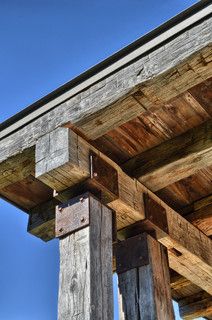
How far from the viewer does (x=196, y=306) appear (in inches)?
203

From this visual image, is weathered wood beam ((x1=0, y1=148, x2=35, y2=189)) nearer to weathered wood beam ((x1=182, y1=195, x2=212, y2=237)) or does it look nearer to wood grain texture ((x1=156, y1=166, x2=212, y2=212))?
wood grain texture ((x1=156, y1=166, x2=212, y2=212))

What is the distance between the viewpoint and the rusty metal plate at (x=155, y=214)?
357 cm

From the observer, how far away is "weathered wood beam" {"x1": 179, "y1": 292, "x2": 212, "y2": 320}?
5.11 m

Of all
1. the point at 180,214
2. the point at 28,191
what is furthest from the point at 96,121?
the point at 180,214

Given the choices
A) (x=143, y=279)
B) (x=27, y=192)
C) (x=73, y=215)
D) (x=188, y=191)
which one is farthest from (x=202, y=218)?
(x=73, y=215)

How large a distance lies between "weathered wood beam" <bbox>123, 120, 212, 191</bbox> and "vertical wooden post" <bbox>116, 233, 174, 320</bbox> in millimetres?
421

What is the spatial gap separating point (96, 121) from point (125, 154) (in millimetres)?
664

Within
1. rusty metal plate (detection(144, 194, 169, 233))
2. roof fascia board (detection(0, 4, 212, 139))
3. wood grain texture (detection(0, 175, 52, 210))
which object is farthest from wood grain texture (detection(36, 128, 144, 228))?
wood grain texture (detection(0, 175, 52, 210))

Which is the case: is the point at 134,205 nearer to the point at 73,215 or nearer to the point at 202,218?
the point at 73,215

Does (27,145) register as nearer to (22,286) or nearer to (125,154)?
(125,154)

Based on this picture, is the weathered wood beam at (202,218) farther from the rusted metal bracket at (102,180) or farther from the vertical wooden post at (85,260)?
the vertical wooden post at (85,260)

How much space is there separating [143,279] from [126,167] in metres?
0.78

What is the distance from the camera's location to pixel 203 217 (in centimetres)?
410

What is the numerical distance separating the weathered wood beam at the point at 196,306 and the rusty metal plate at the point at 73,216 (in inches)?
105
